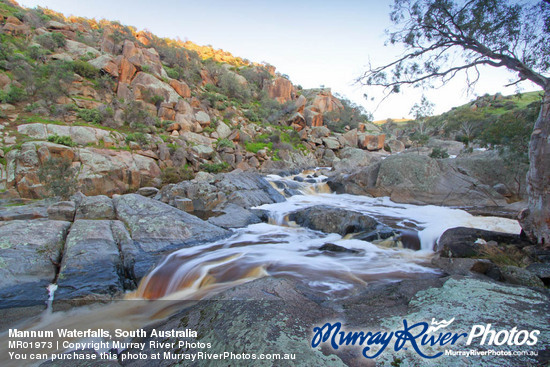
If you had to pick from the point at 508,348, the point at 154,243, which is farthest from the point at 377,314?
the point at 154,243

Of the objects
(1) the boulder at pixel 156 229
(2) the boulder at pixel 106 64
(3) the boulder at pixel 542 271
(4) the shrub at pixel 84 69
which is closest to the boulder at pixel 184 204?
(1) the boulder at pixel 156 229

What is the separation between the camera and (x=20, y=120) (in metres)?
15.6

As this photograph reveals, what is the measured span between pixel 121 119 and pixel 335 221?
20921 millimetres

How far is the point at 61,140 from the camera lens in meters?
14.5

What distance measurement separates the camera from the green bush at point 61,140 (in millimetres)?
14359

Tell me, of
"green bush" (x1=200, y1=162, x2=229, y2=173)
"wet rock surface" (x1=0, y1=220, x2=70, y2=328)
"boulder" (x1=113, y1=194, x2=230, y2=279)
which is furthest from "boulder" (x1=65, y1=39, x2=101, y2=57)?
"wet rock surface" (x1=0, y1=220, x2=70, y2=328)

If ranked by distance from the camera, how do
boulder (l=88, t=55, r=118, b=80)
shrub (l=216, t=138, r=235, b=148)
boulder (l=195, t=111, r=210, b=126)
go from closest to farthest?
shrub (l=216, t=138, r=235, b=148) < boulder (l=88, t=55, r=118, b=80) < boulder (l=195, t=111, r=210, b=126)

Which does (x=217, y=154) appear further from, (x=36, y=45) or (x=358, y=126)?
(x=358, y=126)

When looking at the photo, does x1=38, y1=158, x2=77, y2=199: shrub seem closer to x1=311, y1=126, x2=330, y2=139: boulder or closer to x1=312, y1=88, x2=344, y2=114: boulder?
x1=311, y1=126, x2=330, y2=139: boulder

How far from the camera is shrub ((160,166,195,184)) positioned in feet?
54.7

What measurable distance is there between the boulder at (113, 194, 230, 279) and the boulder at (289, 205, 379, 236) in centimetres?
320

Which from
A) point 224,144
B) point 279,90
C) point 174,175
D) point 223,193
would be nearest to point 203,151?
point 224,144

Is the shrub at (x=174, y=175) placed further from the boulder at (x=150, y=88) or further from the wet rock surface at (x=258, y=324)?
the wet rock surface at (x=258, y=324)

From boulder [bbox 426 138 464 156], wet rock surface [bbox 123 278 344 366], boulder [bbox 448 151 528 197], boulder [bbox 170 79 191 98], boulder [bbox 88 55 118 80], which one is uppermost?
boulder [bbox 88 55 118 80]
